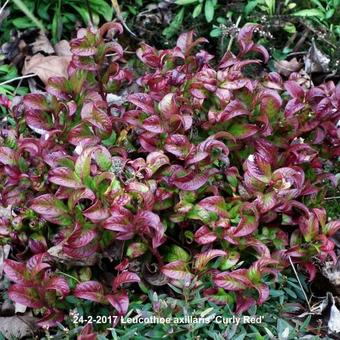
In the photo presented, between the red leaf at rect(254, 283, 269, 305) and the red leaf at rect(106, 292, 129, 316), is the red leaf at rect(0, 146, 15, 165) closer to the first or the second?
the red leaf at rect(106, 292, 129, 316)

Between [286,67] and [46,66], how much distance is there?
1187 millimetres

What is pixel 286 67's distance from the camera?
11.4ft

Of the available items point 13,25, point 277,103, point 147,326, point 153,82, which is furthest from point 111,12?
point 147,326

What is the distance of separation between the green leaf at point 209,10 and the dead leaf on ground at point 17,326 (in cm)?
178

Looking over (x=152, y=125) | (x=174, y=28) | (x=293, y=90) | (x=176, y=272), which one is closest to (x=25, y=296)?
(x=176, y=272)

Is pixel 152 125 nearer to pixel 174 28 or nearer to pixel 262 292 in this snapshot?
pixel 262 292

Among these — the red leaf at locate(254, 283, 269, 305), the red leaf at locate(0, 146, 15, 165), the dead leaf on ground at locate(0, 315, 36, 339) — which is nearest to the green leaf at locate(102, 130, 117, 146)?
the red leaf at locate(0, 146, 15, 165)

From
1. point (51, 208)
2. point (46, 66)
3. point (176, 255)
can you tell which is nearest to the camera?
point (51, 208)

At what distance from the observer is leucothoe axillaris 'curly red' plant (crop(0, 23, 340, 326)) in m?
2.19

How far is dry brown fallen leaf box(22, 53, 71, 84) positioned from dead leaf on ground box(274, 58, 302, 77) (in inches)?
40.8

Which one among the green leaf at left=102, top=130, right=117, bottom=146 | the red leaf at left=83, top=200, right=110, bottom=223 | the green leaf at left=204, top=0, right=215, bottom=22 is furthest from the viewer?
the green leaf at left=204, top=0, right=215, bottom=22

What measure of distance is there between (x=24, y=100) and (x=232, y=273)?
985 mm

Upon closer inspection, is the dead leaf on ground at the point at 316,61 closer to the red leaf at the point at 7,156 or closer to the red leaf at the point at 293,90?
the red leaf at the point at 293,90

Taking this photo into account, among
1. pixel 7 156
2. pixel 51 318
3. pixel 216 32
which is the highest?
pixel 7 156
